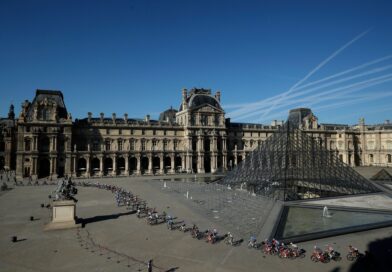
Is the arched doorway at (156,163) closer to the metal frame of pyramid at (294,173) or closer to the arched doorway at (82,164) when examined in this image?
the arched doorway at (82,164)

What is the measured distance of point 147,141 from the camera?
202 feet

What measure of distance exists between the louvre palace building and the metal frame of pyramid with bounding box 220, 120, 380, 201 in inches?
538

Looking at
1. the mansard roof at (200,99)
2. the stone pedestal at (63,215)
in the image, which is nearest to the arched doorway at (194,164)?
the mansard roof at (200,99)

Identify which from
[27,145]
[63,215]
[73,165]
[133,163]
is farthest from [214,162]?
[63,215]

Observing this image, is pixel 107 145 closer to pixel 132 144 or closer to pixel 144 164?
pixel 132 144

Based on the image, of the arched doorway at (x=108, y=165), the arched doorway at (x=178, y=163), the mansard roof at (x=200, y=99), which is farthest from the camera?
the mansard roof at (x=200, y=99)

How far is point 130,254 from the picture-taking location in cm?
1459

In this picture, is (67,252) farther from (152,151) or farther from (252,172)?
(152,151)

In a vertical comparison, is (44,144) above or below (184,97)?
below

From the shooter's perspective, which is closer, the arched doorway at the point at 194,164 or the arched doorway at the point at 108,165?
the arched doorway at the point at 108,165

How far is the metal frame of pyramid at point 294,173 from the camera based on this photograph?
105 feet

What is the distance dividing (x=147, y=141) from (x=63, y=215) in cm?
4213

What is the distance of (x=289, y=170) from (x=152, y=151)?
110ft

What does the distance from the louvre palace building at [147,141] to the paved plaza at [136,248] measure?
3138 centimetres
